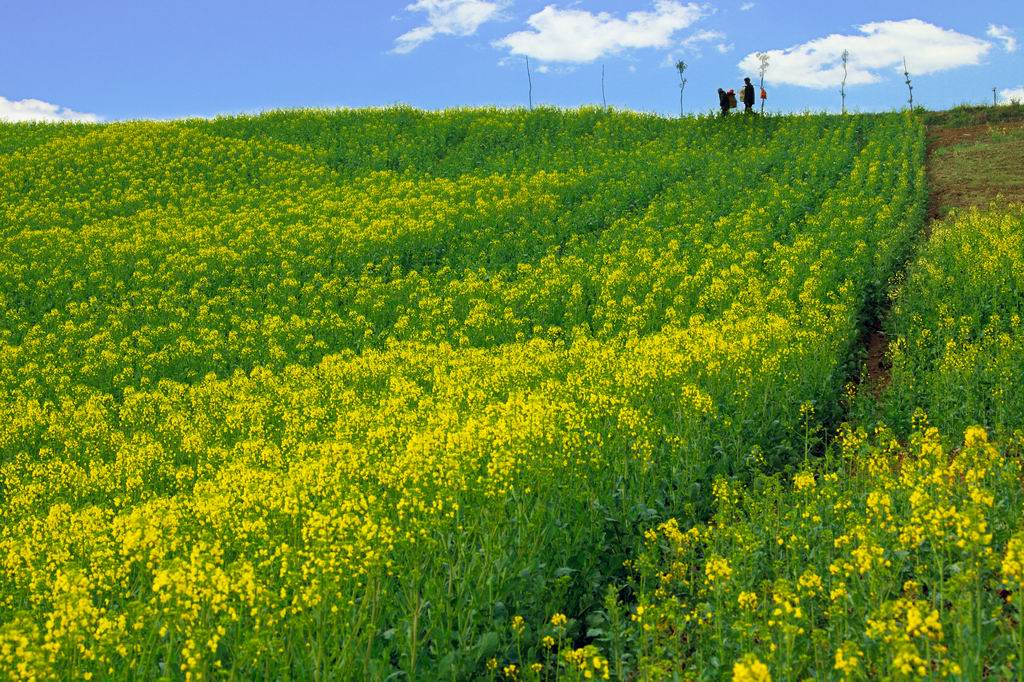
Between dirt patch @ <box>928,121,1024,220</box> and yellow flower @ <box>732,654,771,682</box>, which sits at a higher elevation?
dirt patch @ <box>928,121,1024,220</box>

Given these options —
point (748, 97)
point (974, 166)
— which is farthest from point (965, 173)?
point (748, 97)

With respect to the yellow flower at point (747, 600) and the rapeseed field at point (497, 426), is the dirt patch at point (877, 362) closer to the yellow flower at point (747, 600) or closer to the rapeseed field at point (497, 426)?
the rapeseed field at point (497, 426)

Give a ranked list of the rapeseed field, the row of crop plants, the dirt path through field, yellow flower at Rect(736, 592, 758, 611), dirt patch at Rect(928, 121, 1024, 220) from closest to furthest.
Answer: the row of crop plants → yellow flower at Rect(736, 592, 758, 611) → the rapeseed field → the dirt path through field → dirt patch at Rect(928, 121, 1024, 220)

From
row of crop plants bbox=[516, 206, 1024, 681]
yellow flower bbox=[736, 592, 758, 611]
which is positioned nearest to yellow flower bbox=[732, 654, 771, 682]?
row of crop plants bbox=[516, 206, 1024, 681]

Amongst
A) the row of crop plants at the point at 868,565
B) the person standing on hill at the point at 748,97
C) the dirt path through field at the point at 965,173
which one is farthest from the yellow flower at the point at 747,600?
the person standing on hill at the point at 748,97

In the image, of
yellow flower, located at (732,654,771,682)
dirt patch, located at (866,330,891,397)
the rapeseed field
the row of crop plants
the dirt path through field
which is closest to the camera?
yellow flower, located at (732,654,771,682)

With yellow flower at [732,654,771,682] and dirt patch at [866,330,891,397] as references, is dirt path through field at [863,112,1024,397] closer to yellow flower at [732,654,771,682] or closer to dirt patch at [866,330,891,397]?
dirt patch at [866,330,891,397]

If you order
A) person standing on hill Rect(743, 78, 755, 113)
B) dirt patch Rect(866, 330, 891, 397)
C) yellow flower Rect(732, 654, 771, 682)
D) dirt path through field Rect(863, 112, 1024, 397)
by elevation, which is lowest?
dirt patch Rect(866, 330, 891, 397)

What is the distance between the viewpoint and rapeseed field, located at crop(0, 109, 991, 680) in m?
5.75

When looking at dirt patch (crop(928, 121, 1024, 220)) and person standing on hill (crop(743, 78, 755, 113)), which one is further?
person standing on hill (crop(743, 78, 755, 113))

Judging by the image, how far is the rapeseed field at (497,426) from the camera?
5.75 m

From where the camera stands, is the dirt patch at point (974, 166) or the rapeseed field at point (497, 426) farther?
the dirt patch at point (974, 166)

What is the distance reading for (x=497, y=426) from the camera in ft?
29.0

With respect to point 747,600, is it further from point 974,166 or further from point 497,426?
point 974,166
